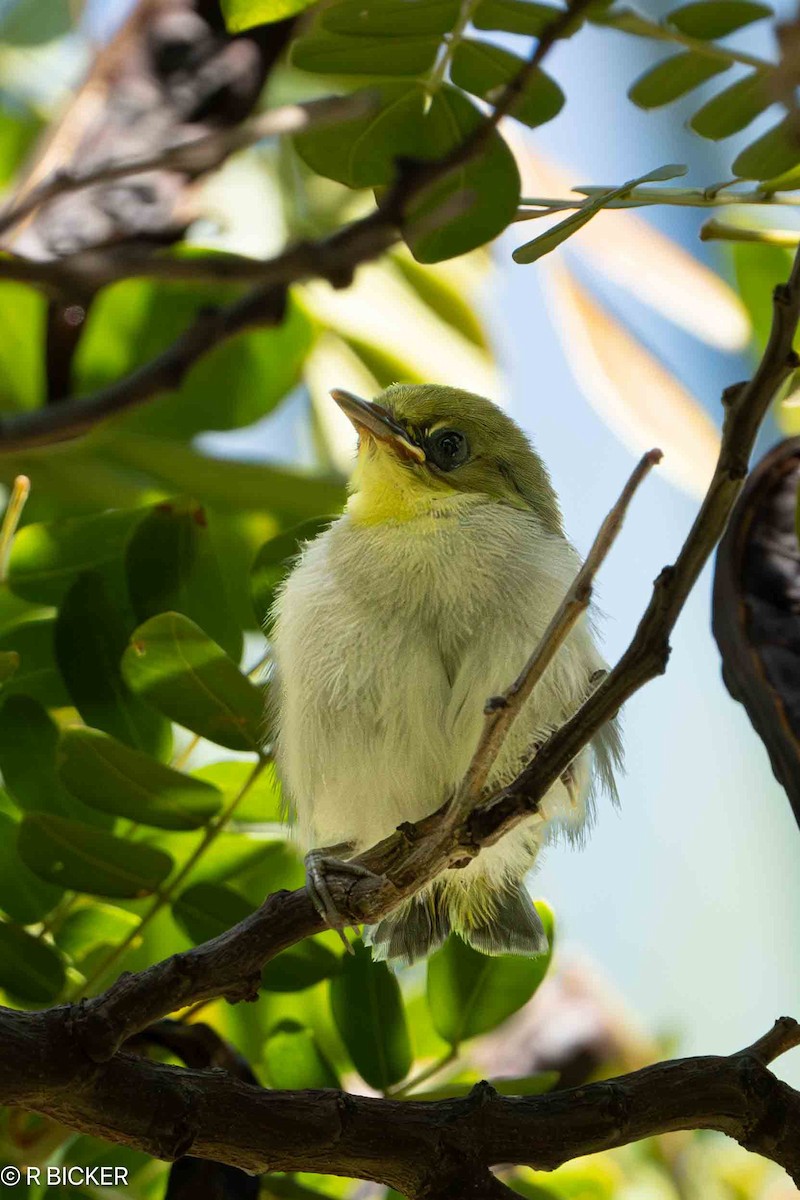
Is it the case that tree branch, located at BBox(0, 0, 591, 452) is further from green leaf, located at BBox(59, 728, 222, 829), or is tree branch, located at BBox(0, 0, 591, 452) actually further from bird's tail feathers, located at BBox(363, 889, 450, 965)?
bird's tail feathers, located at BBox(363, 889, 450, 965)

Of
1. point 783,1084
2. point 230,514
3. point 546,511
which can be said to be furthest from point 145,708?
point 783,1084

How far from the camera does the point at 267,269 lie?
0.81 meters

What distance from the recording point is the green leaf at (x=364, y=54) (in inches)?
51.6

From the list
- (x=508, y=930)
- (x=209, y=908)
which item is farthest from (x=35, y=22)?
(x=508, y=930)

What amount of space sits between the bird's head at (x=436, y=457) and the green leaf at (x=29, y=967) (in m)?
0.76

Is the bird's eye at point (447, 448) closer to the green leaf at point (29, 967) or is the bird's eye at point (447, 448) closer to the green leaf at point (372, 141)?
the green leaf at point (372, 141)

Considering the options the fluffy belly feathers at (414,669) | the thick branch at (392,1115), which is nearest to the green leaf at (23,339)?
the fluffy belly feathers at (414,669)

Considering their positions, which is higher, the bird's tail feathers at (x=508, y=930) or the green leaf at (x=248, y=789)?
the green leaf at (x=248, y=789)

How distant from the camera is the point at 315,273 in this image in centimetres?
78

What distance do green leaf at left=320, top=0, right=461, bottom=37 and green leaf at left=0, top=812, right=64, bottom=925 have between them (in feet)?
3.31

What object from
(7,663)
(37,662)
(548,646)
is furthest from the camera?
(37,662)

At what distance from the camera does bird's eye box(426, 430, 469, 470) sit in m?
2.05

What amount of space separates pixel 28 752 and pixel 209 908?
1.00 ft

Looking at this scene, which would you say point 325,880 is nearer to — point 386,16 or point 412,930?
point 412,930
